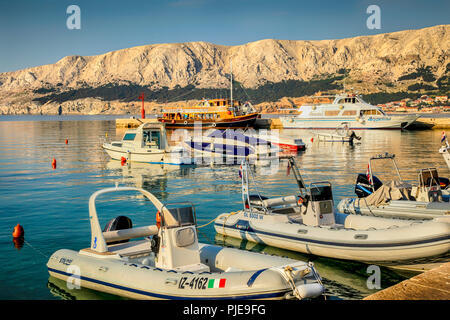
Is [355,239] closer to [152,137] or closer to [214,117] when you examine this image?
[152,137]

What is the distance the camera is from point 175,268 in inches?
357

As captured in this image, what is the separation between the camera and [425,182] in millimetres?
15156

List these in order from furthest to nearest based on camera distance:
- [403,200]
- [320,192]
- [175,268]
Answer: [403,200] < [320,192] < [175,268]

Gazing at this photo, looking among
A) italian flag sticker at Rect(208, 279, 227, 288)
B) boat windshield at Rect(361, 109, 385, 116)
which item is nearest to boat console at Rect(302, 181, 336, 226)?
italian flag sticker at Rect(208, 279, 227, 288)

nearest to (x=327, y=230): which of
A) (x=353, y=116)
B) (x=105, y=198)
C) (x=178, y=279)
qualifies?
(x=178, y=279)

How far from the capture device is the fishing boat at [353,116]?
76688 mm

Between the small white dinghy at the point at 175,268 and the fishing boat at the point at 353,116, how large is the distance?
235 feet

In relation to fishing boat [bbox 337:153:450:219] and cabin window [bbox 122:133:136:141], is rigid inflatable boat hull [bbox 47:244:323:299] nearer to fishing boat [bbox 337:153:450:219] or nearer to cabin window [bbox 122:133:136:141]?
fishing boat [bbox 337:153:450:219]

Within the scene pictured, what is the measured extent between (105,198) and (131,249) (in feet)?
38.1

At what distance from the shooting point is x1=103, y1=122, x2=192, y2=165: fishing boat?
3145cm


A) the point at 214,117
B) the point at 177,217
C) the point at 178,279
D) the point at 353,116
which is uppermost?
the point at 214,117
